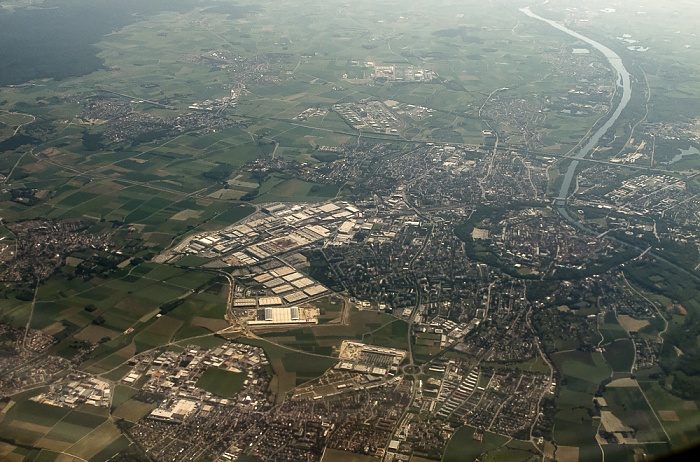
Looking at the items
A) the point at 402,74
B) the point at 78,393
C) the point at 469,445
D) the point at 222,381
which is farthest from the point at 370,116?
the point at 469,445

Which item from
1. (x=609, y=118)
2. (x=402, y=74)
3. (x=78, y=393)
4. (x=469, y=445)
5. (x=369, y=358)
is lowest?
(x=402, y=74)

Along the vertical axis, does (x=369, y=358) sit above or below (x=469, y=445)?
below

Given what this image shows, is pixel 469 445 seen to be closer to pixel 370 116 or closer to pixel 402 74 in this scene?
pixel 370 116

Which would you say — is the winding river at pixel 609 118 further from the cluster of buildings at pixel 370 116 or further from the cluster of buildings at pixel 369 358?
the cluster of buildings at pixel 369 358

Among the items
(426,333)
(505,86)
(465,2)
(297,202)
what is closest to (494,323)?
(426,333)

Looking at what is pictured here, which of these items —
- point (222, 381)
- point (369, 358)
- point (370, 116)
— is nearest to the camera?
point (222, 381)

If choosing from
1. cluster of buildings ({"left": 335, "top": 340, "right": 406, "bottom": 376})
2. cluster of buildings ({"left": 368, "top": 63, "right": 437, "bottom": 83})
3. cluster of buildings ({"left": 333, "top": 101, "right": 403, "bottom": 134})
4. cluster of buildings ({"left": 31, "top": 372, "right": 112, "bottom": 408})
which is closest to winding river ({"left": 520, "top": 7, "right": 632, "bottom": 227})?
cluster of buildings ({"left": 333, "top": 101, "right": 403, "bottom": 134})

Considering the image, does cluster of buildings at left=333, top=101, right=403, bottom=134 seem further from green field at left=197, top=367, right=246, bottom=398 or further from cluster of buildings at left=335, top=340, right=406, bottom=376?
green field at left=197, top=367, right=246, bottom=398

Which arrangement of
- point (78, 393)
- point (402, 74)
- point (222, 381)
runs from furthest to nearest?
1. point (402, 74)
2. point (222, 381)
3. point (78, 393)

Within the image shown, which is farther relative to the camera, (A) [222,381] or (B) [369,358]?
(B) [369,358]
